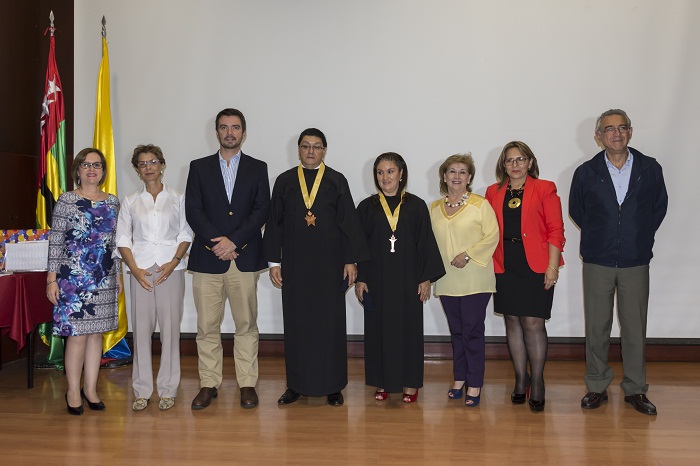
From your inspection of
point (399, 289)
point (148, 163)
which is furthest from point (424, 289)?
point (148, 163)

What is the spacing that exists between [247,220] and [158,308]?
0.80 metres

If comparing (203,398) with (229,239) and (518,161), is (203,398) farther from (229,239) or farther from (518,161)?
(518,161)

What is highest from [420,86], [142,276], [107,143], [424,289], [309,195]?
[420,86]

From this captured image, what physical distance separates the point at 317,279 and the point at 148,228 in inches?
44.0

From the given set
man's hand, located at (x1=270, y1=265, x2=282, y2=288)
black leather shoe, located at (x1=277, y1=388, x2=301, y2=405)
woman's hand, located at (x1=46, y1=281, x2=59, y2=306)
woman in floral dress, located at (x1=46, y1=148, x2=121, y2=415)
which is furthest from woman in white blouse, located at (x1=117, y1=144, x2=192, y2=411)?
black leather shoe, located at (x1=277, y1=388, x2=301, y2=405)

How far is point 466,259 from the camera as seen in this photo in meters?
3.84

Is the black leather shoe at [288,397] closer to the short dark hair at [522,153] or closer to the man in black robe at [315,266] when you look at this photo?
the man in black robe at [315,266]

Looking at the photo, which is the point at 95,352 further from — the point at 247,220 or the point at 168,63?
→ the point at 168,63

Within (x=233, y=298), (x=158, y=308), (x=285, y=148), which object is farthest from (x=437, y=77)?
(x=158, y=308)

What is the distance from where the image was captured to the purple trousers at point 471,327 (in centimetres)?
392

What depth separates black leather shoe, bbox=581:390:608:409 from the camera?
3846 mm

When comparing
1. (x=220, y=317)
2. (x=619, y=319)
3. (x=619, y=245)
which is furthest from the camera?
(x=220, y=317)

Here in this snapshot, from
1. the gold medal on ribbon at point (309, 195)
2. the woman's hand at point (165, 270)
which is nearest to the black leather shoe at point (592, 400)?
the gold medal on ribbon at point (309, 195)

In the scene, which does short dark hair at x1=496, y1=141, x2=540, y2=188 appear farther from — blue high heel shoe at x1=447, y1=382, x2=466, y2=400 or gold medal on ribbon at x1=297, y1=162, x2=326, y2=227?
blue high heel shoe at x1=447, y1=382, x2=466, y2=400
